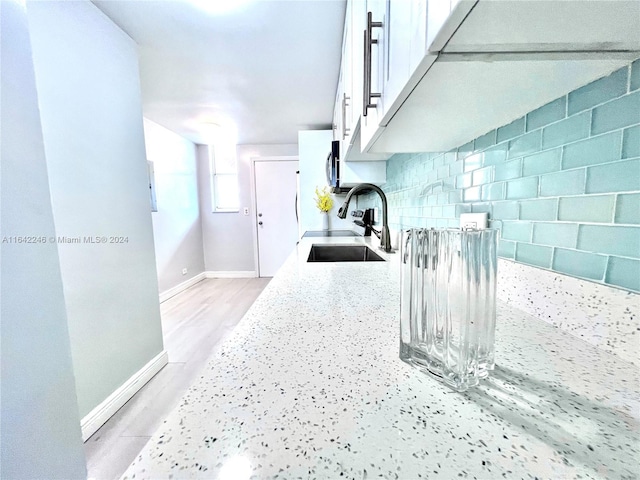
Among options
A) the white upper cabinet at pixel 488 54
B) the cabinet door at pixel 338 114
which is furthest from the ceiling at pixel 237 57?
the white upper cabinet at pixel 488 54

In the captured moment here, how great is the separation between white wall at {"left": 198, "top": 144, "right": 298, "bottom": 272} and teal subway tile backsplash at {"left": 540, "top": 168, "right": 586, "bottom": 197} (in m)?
3.78

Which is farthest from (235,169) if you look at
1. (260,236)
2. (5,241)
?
(5,241)

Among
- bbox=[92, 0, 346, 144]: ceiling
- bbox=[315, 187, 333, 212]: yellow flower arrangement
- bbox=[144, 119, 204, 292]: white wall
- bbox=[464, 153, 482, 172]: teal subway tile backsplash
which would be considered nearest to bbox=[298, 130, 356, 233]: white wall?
bbox=[315, 187, 333, 212]: yellow flower arrangement

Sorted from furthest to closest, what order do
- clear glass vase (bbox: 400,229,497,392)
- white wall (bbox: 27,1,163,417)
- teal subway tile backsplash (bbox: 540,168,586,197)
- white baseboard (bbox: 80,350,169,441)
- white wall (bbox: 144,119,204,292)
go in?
white wall (bbox: 144,119,204,292) < white baseboard (bbox: 80,350,169,441) < white wall (bbox: 27,1,163,417) < teal subway tile backsplash (bbox: 540,168,586,197) < clear glass vase (bbox: 400,229,497,392)

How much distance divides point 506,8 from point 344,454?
1.53ft

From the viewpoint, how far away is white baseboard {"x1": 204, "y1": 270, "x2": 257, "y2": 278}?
13.6 feet

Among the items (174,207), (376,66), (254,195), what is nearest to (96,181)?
(376,66)

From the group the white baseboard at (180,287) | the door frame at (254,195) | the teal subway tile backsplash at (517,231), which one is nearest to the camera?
the teal subway tile backsplash at (517,231)

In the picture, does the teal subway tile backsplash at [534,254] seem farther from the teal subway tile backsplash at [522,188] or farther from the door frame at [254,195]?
the door frame at [254,195]

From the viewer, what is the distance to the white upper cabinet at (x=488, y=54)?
288mm

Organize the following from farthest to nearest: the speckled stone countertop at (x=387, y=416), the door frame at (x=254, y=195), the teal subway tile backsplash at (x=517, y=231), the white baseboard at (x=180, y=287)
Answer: the door frame at (x=254, y=195) < the white baseboard at (x=180, y=287) < the teal subway tile backsplash at (x=517, y=231) < the speckled stone countertop at (x=387, y=416)

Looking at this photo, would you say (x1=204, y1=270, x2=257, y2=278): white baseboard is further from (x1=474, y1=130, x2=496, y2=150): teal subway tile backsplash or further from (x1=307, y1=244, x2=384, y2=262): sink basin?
(x1=474, y1=130, x2=496, y2=150): teal subway tile backsplash

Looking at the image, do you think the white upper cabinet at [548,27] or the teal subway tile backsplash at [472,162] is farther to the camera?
the teal subway tile backsplash at [472,162]

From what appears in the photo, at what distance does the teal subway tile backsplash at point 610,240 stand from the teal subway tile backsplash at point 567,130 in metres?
0.16
